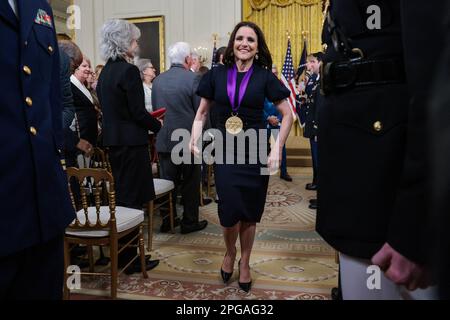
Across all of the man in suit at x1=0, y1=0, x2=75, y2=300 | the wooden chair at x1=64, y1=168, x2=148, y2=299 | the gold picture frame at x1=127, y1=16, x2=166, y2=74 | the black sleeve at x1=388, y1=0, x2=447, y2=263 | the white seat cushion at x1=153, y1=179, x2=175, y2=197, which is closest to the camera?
the black sleeve at x1=388, y1=0, x2=447, y2=263

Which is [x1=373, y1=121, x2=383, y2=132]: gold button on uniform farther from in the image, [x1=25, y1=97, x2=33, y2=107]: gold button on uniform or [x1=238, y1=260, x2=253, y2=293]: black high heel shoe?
[x1=238, y1=260, x2=253, y2=293]: black high heel shoe

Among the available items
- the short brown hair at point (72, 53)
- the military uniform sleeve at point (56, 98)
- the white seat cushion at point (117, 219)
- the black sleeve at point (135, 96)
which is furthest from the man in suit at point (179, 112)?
the military uniform sleeve at point (56, 98)

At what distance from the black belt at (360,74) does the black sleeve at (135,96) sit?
2153 mm

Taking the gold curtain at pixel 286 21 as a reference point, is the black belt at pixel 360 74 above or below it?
below

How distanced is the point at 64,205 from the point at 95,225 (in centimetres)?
126

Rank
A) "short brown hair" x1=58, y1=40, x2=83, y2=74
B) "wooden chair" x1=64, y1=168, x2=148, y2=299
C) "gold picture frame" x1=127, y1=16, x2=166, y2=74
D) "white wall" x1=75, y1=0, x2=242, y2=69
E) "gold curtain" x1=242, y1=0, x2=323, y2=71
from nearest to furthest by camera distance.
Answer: "wooden chair" x1=64, y1=168, x2=148, y2=299 → "short brown hair" x1=58, y1=40, x2=83, y2=74 → "white wall" x1=75, y1=0, x2=242, y2=69 → "gold picture frame" x1=127, y1=16, x2=166, y2=74 → "gold curtain" x1=242, y1=0, x2=323, y2=71

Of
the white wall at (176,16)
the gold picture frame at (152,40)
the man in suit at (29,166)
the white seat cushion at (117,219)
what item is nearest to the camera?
the man in suit at (29,166)

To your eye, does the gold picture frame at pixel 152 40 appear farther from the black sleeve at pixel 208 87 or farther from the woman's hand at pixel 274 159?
the woman's hand at pixel 274 159

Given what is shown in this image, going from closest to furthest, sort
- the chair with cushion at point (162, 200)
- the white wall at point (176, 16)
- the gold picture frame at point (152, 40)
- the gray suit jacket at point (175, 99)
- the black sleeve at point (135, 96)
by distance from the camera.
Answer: the black sleeve at point (135, 96), the chair with cushion at point (162, 200), the gray suit jacket at point (175, 99), the white wall at point (176, 16), the gold picture frame at point (152, 40)

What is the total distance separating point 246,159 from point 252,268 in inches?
38.1

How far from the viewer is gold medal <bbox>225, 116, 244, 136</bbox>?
2607 mm

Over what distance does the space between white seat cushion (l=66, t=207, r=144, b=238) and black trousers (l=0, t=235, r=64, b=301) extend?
1.24 metres

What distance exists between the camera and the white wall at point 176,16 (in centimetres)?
939

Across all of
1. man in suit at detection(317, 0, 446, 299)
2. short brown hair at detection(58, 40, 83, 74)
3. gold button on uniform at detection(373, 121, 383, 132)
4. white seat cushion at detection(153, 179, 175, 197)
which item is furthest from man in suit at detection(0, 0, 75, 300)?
white seat cushion at detection(153, 179, 175, 197)
